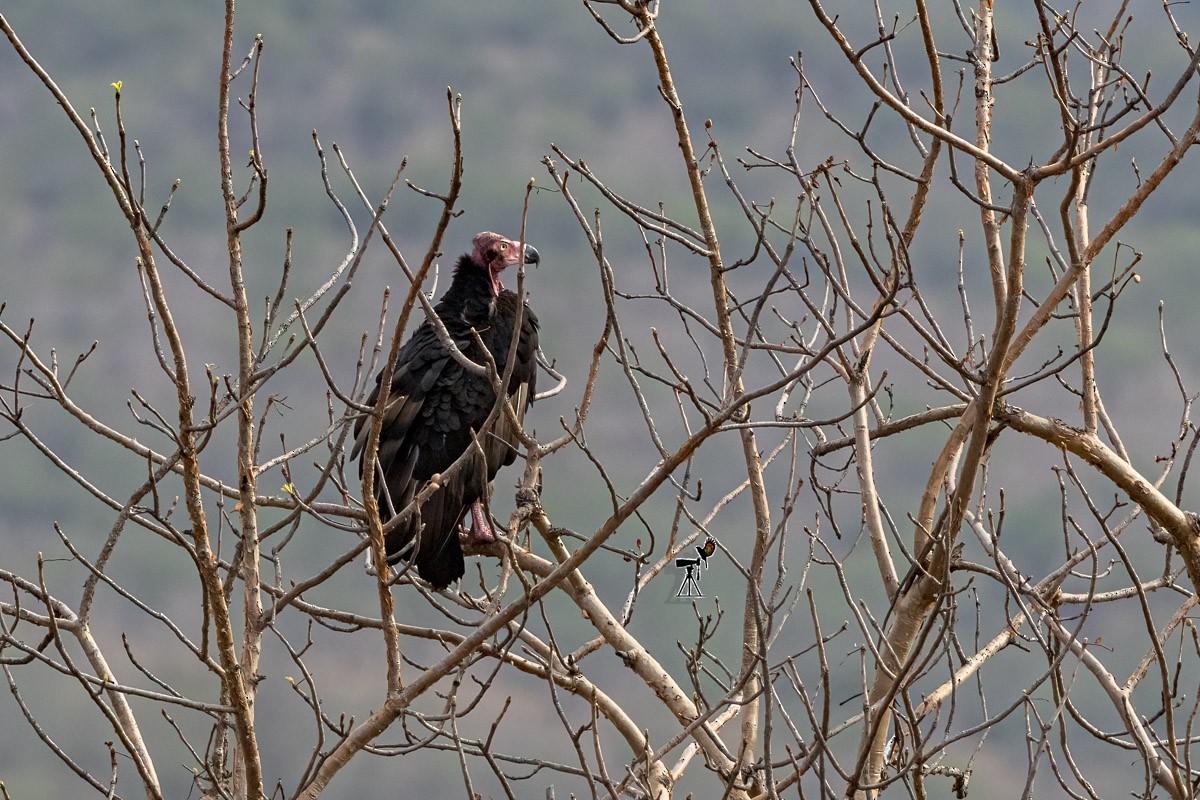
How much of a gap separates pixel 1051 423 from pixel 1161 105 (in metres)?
1.37

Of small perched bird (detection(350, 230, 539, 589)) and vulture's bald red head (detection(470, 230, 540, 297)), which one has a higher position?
vulture's bald red head (detection(470, 230, 540, 297))

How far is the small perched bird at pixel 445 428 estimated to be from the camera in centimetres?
494

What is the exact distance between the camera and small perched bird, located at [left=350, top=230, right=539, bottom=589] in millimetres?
4938

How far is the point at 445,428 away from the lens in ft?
17.4

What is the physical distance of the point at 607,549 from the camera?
3.75 m

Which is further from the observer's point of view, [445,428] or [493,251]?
[493,251]

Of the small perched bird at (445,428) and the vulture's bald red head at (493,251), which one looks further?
the vulture's bald red head at (493,251)

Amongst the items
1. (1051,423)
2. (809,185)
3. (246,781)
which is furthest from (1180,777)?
(246,781)

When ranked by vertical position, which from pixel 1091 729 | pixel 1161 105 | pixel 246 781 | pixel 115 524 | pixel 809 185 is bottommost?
pixel 246 781

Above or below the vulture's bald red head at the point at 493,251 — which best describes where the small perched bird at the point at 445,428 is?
below

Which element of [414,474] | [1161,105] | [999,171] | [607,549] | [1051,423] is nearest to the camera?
[1161,105]

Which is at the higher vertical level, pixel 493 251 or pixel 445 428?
pixel 493 251

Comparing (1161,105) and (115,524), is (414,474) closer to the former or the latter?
(115,524)

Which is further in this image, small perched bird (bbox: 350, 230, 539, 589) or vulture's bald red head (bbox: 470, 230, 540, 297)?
vulture's bald red head (bbox: 470, 230, 540, 297)
